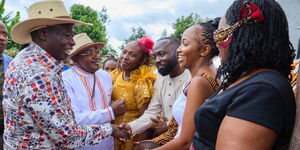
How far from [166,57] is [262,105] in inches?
85.8

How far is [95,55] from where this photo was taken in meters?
3.55

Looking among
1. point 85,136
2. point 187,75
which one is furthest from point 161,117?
point 85,136

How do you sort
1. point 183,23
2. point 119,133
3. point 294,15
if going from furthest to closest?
point 183,23 < point 294,15 < point 119,133

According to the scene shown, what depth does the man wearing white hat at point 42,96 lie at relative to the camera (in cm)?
208

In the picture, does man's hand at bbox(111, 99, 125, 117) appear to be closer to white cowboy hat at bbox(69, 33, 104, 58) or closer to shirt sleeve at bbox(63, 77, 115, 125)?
shirt sleeve at bbox(63, 77, 115, 125)

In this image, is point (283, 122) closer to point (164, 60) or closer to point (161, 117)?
point (164, 60)

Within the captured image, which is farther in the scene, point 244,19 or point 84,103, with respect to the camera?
point 84,103

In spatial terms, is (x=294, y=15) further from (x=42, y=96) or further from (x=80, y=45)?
(x=42, y=96)

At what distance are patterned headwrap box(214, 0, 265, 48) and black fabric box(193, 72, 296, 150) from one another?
0.26 meters

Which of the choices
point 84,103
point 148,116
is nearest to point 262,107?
point 148,116

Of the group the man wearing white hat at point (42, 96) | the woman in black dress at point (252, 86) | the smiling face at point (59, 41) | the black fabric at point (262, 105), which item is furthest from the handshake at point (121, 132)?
the black fabric at point (262, 105)

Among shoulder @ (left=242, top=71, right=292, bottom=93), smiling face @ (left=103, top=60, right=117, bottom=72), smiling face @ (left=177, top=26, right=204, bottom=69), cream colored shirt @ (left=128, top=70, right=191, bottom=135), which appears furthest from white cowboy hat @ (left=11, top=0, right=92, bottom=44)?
smiling face @ (left=103, top=60, right=117, bottom=72)

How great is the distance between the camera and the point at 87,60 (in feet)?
11.3

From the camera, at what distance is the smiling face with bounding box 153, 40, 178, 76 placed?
3.34m
